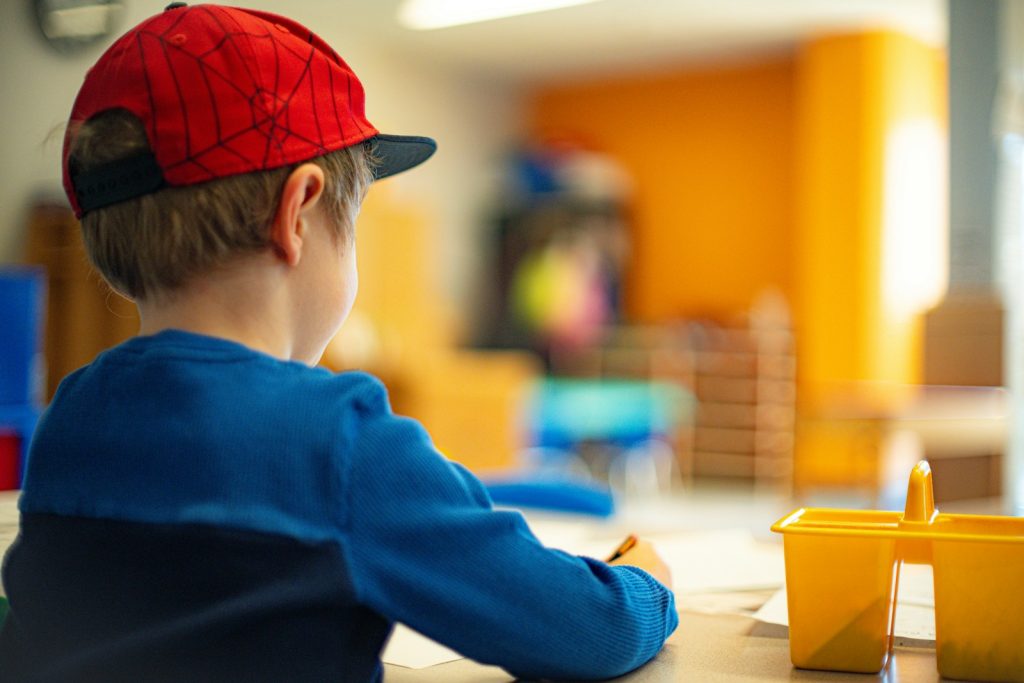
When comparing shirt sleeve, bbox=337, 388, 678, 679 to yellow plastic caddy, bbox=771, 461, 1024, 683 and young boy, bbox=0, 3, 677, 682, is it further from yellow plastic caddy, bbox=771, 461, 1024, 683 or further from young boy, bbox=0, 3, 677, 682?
yellow plastic caddy, bbox=771, 461, 1024, 683

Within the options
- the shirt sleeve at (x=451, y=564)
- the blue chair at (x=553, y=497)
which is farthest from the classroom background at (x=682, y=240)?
the shirt sleeve at (x=451, y=564)

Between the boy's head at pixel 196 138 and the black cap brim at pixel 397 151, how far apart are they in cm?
6

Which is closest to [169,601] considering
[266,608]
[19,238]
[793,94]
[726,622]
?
[266,608]

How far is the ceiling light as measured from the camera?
19.0ft

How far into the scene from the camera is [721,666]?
2.49ft

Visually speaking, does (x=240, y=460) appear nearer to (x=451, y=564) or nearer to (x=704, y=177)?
(x=451, y=564)

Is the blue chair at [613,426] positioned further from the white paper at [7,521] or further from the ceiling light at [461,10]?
the white paper at [7,521]

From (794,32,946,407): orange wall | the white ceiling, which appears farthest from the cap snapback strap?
(794,32,946,407): orange wall

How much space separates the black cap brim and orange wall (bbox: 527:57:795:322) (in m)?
6.35

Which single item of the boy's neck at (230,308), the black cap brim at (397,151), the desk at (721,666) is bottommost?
the desk at (721,666)

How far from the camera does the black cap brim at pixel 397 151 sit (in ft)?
2.52

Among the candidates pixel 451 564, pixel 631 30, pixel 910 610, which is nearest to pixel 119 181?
pixel 451 564

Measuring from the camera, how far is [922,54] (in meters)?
6.32

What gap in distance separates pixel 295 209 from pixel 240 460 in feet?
0.54
